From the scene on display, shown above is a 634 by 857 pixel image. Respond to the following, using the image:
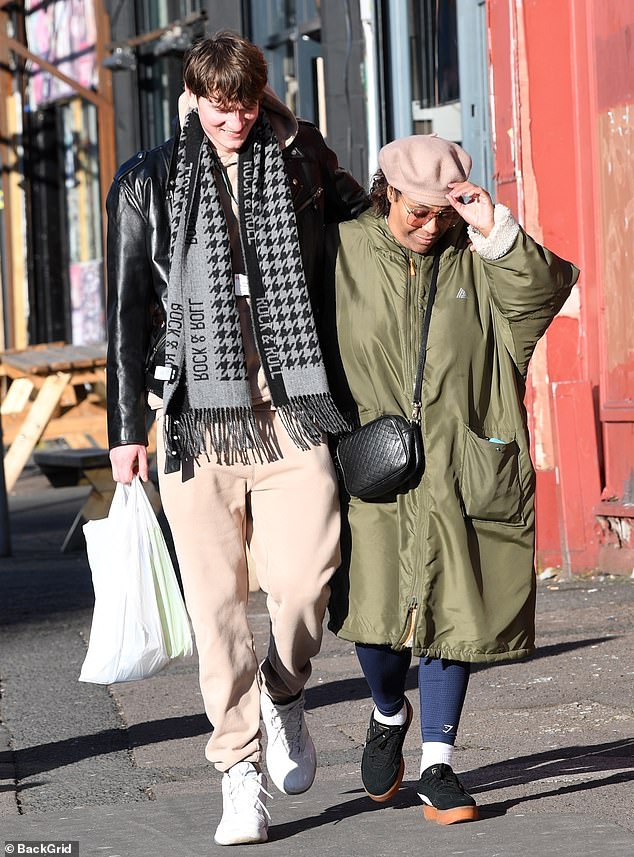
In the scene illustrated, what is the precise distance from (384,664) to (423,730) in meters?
0.19

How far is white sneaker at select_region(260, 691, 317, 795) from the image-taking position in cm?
404

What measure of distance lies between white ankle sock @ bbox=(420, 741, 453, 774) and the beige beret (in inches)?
51.9

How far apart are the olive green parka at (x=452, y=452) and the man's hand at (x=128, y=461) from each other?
0.56m

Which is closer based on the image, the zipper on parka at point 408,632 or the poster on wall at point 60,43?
the zipper on parka at point 408,632

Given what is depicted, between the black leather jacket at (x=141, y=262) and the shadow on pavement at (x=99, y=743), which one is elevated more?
the black leather jacket at (x=141, y=262)

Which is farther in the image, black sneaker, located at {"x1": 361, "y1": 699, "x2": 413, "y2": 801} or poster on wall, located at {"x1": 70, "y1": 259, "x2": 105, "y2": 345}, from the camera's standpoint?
poster on wall, located at {"x1": 70, "y1": 259, "x2": 105, "y2": 345}

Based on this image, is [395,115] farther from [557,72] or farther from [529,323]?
[529,323]

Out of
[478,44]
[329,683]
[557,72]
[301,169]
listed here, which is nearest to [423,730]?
[301,169]

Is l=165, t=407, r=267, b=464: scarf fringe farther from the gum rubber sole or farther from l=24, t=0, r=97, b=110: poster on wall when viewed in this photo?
l=24, t=0, r=97, b=110: poster on wall

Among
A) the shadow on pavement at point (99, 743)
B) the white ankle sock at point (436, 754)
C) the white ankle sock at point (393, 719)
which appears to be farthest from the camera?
the shadow on pavement at point (99, 743)

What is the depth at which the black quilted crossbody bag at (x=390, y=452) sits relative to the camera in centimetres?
382

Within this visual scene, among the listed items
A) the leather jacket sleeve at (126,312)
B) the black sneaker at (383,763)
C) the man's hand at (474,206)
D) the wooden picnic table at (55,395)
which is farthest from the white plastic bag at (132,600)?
the wooden picnic table at (55,395)

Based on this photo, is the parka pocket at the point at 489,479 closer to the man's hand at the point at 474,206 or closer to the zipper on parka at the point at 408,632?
the zipper on parka at the point at 408,632

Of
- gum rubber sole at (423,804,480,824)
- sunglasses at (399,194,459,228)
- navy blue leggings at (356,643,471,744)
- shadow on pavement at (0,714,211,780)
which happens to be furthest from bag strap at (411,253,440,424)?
shadow on pavement at (0,714,211,780)
